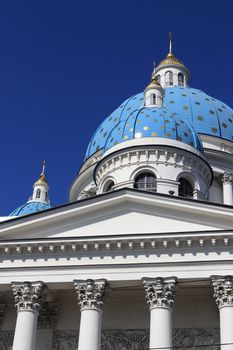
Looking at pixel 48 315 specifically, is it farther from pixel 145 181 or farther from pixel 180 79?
pixel 180 79

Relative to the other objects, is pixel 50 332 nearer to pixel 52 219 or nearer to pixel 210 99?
pixel 52 219

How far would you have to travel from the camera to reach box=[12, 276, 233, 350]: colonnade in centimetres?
1644

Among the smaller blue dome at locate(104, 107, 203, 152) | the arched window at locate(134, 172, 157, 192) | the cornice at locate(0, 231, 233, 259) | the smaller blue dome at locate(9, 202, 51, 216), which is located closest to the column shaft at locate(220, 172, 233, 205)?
the smaller blue dome at locate(104, 107, 203, 152)

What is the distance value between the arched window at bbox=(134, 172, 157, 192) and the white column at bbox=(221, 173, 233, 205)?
6574 mm

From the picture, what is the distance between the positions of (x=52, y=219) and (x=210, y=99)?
18318 millimetres

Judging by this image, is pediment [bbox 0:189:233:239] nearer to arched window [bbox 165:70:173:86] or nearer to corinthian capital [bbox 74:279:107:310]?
corinthian capital [bbox 74:279:107:310]

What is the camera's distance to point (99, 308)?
17.2 metres

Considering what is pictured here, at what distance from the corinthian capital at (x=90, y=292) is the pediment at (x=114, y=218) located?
1.47m

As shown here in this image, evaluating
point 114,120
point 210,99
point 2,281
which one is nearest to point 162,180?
point 2,281

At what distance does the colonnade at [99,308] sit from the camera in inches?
647

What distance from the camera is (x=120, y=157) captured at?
80.5 feet

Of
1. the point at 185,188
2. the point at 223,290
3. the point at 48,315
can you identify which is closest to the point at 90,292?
the point at 48,315

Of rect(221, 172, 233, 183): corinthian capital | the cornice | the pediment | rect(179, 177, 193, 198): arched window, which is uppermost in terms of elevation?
rect(221, 172, 233, 183): corinthian capital

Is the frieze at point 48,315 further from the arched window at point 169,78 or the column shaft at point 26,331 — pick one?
the arched window at point 169,78
